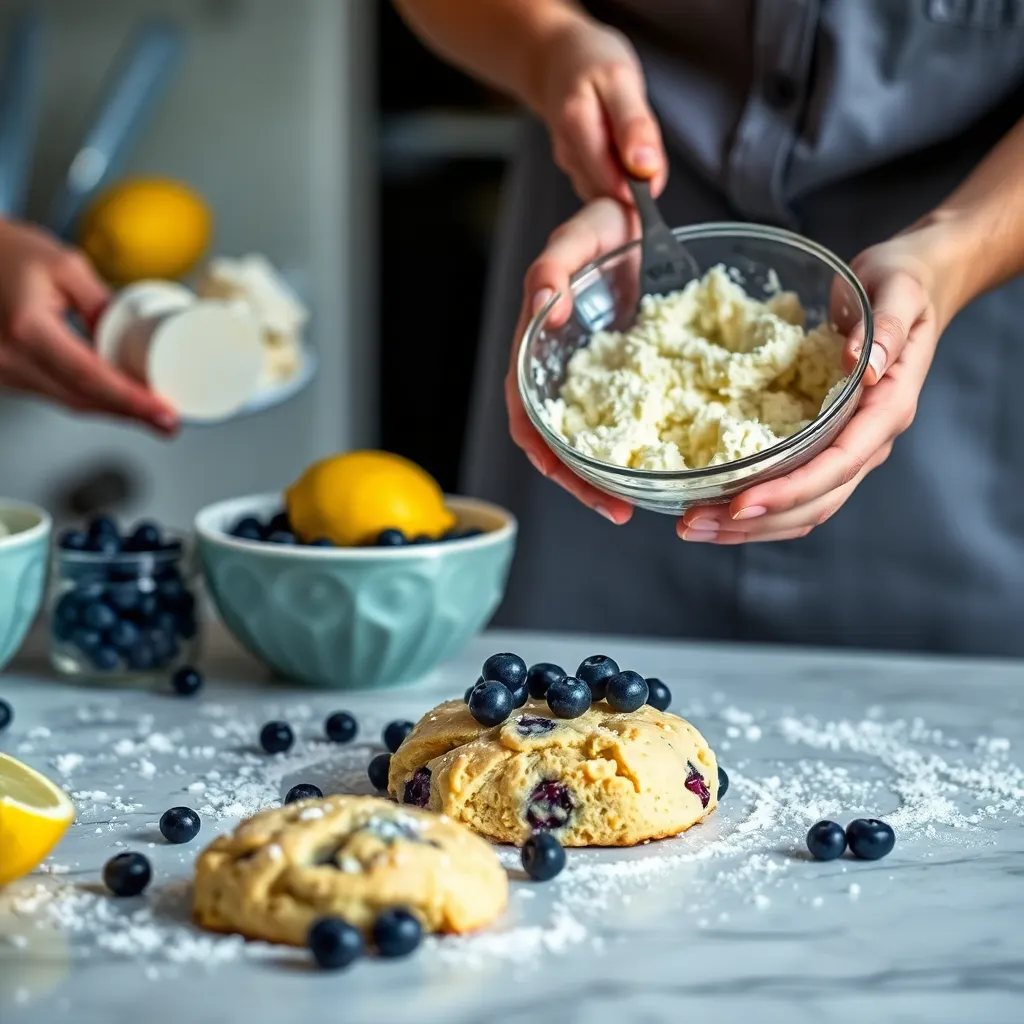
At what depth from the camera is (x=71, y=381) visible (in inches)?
64.3

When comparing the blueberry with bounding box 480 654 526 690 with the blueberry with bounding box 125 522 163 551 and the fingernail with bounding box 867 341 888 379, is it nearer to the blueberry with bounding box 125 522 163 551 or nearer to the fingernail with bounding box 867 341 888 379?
the fingernail with bounding box 867 341 888 379

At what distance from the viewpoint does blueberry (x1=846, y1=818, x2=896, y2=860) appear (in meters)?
0.98

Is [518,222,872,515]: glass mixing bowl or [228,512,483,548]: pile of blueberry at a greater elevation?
[518,222,872,515]: glass mixing bowl

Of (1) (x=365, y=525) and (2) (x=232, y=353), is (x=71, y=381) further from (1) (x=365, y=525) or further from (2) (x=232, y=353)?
(1) (x=365, y=525)

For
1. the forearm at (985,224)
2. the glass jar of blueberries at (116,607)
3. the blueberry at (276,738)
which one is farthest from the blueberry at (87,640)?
the forearm at (985,224)

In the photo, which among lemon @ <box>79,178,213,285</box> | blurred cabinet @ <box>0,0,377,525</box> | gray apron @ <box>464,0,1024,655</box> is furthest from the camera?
blurred cabinet @ <box>0,0,377,525</box>

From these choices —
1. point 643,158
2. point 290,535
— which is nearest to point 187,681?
point 290,535

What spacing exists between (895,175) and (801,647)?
0.51 m

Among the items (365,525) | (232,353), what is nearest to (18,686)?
(365,525)

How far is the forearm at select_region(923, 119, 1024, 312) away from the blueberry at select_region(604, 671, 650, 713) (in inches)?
17.2

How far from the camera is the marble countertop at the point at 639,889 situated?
31.4 inches

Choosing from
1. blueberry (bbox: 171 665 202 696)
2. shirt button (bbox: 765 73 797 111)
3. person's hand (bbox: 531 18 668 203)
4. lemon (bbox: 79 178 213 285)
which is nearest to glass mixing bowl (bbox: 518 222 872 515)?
person's hand (bbox: 531 18 668 203)

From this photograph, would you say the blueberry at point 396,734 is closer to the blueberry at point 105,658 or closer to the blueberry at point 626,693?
the blueberry at point 626,693

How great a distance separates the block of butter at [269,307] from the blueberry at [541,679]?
952 mm
